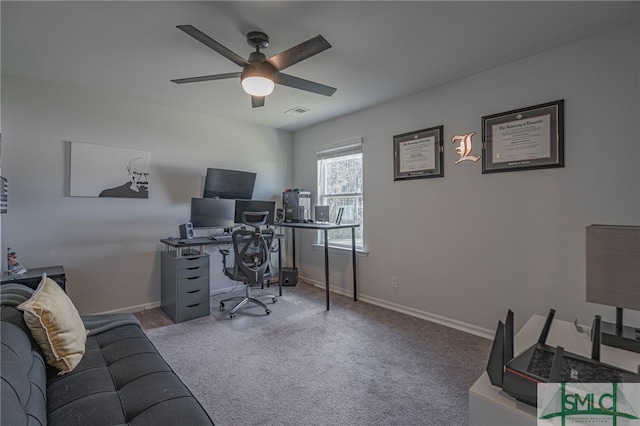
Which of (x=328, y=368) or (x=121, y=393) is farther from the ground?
(x=121, y=393)

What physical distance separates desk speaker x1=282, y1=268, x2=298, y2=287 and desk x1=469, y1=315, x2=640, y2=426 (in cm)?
336

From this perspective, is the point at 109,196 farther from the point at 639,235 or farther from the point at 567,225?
the point at 567,225

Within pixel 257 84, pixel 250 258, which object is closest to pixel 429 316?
pixel 250 258

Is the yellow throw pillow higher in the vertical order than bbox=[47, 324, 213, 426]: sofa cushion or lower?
higher

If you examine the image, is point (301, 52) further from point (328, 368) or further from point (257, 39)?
point (328, 368)

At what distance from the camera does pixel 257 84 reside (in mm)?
2156

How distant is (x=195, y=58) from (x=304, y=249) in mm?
3062

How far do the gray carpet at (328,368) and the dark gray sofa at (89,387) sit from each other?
0.57 metres

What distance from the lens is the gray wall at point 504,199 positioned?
2.12m

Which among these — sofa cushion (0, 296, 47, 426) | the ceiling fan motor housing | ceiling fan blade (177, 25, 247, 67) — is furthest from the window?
sofa cushion (0, 296, 47, 426)

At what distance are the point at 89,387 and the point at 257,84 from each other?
196 centimetres

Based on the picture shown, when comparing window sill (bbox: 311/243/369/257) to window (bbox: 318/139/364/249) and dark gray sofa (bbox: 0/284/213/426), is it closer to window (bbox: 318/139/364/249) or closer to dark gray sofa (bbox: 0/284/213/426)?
window (bbox: 318/139/364/249)

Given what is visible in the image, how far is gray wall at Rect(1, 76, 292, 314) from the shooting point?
2.83m

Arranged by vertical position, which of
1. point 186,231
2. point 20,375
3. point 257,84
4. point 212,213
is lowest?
point 20,375
